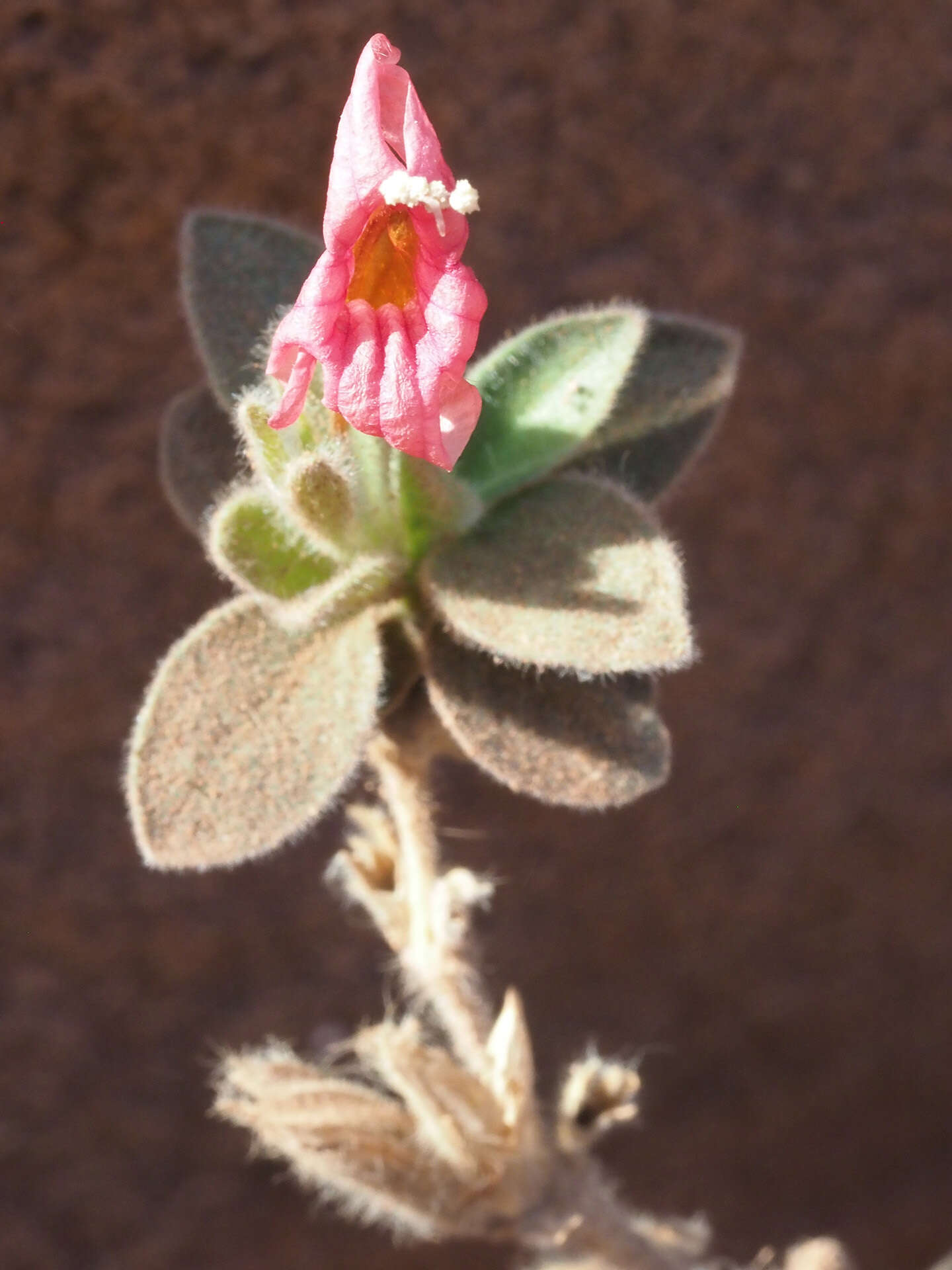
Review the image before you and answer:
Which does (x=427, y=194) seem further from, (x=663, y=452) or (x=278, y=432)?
(x=663, y=452)

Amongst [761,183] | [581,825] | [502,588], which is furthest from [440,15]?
[581,825]

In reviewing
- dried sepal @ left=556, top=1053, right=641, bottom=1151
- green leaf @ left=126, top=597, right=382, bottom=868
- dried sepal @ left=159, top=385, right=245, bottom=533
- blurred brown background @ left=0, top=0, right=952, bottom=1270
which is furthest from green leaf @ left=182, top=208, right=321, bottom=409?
dried sepal @ left=556, top=1053, right=641, bottom=1151

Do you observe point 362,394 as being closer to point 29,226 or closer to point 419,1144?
point 419,1144

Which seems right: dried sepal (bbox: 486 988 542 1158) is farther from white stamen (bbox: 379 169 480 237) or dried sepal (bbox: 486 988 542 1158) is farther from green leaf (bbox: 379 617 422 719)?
white stamen (bbox: 379 169 480 237)

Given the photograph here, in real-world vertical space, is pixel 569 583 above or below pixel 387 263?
below

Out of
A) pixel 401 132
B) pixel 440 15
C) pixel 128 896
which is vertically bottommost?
pixel 401 132

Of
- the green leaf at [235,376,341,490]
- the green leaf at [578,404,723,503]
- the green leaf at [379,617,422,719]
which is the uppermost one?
the green leaf at [578,404,723,503]

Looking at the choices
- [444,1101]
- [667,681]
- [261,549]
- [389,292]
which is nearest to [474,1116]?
[444,1101]
